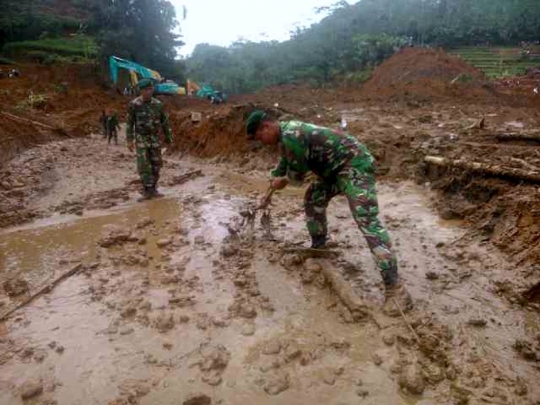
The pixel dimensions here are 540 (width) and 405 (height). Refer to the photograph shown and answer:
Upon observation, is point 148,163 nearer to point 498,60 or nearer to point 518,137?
point 518,137

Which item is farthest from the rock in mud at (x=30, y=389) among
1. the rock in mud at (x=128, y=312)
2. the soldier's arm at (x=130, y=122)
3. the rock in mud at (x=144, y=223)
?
the soldier's arm at (x=130, y=122)

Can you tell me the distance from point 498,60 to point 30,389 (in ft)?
96.8

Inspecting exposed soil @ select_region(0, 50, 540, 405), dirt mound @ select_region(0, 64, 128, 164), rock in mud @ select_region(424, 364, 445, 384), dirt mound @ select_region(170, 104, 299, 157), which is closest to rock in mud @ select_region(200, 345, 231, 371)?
exposed soil @ select_region(0, 50, 540, 405)

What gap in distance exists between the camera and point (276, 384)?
241 centimetres

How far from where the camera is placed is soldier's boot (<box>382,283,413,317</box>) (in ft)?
9.89

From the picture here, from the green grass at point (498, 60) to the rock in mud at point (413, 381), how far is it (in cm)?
2364

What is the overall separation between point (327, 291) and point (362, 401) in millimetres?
1197

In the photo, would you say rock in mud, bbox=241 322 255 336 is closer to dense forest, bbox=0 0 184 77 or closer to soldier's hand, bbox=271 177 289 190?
soldier's hand, bbox=271 177 289 190

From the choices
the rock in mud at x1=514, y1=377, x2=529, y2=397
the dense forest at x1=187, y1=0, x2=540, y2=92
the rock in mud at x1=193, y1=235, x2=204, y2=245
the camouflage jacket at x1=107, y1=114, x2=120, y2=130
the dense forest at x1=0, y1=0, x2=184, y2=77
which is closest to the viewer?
the rock in mud at x1=514, y1=377, x2=529, y2=397

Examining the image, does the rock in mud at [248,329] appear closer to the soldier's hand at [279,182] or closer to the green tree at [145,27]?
the soldier's hand at [279,182]

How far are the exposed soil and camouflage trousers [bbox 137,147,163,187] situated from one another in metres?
0.33

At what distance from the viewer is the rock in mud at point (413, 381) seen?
7.58 ft

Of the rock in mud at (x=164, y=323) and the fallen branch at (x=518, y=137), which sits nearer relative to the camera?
the rock in mud at (x=164, y=323)

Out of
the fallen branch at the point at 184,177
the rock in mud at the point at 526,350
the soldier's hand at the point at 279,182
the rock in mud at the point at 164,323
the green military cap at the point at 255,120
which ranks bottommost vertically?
the fallen branch at the point at 184,177
